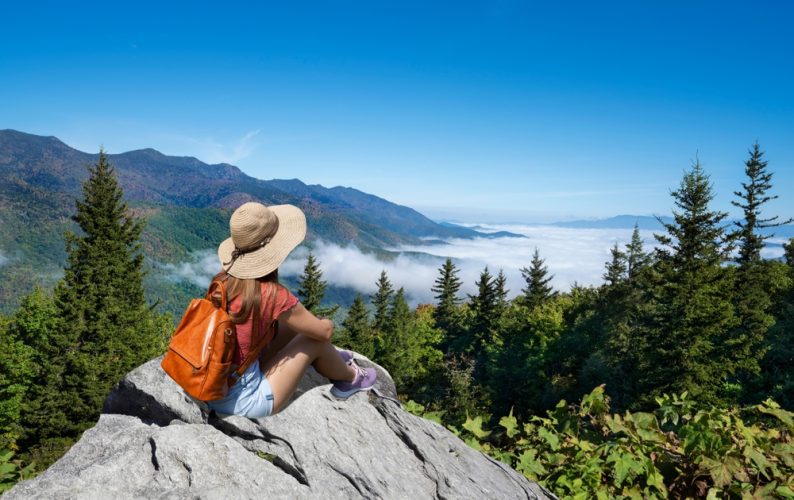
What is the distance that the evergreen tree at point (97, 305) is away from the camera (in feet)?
107

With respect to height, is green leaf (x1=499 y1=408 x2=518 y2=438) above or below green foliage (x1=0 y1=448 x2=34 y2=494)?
above

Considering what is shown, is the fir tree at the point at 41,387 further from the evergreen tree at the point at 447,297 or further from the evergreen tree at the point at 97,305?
the evergreen tree at the point at 447,297

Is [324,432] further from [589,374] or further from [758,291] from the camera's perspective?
[758,291]

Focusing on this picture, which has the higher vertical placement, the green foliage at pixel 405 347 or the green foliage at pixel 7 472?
the green foliage at pixel 7 472

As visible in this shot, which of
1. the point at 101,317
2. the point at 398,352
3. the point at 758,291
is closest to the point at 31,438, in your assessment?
the point at 101,317

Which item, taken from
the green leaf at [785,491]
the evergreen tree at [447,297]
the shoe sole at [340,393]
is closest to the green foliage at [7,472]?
the shoe sole at [340,393]

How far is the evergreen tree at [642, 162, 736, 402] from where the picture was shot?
2191cm

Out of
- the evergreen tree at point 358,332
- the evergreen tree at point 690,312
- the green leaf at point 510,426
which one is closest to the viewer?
the green leaf at point 510,426

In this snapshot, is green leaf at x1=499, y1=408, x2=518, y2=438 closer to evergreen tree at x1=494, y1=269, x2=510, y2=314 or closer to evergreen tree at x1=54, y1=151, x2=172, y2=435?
evergreen tree at x1=54, y1=151, x2=172, y2=435

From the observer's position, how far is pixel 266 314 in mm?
4137

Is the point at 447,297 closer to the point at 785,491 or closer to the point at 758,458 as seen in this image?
the point at 758,458

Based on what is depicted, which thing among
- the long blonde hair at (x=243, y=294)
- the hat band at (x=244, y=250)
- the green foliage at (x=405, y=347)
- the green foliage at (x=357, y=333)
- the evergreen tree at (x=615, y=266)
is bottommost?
the green foliage at (x=405, y=347)

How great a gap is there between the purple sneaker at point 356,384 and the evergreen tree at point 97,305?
35.0 metres

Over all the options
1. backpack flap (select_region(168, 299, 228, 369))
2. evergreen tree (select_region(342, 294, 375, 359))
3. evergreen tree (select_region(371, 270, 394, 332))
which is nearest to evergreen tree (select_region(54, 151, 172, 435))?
evergreen tree (select_region(342, 294, 375, 359))
